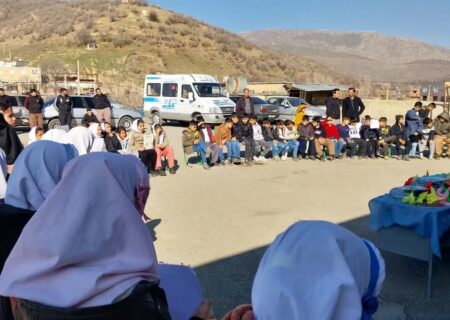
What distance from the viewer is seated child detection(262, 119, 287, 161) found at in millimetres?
12133

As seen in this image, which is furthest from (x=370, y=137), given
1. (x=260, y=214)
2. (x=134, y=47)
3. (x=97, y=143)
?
(x=134, y=47)

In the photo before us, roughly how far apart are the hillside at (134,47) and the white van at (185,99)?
49.1ft

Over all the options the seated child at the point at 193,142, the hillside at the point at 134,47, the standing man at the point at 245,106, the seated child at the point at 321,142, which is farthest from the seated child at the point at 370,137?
the hillside at the point at 134,47

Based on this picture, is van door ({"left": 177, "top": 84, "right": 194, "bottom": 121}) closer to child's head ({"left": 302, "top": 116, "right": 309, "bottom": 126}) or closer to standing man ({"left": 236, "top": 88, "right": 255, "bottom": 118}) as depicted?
standing man ({"left": 236, "top": 88, "right": 255, "bottom": 118})

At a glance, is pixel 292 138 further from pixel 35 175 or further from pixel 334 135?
pixel 35 175

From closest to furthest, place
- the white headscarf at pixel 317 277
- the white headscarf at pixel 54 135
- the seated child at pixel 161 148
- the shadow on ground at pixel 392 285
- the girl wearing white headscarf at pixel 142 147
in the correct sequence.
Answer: the white headscarf at pixel 317 277 → the shadow on ground at pixel 392 285 → the white headscarf at pixel 54 135 → the girl wearing white headscarf at pixel 142 147 → the seated child at pixel 161 148

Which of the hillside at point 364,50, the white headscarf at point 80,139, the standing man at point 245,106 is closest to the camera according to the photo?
the white headscarf at point 80,139

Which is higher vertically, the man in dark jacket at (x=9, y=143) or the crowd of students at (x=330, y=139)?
the man in dark jacket at (x=9, y=143)

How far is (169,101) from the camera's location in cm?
2033

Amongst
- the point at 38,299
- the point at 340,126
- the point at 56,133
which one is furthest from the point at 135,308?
the point at 340,126

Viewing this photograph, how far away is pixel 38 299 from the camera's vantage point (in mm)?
1626

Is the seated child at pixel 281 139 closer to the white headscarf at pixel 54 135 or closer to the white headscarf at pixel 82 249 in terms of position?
the white headscarf at pixel 54 135

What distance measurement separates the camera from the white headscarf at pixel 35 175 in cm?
287

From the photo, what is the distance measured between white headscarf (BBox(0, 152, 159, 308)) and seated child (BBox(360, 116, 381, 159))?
1163 cm
